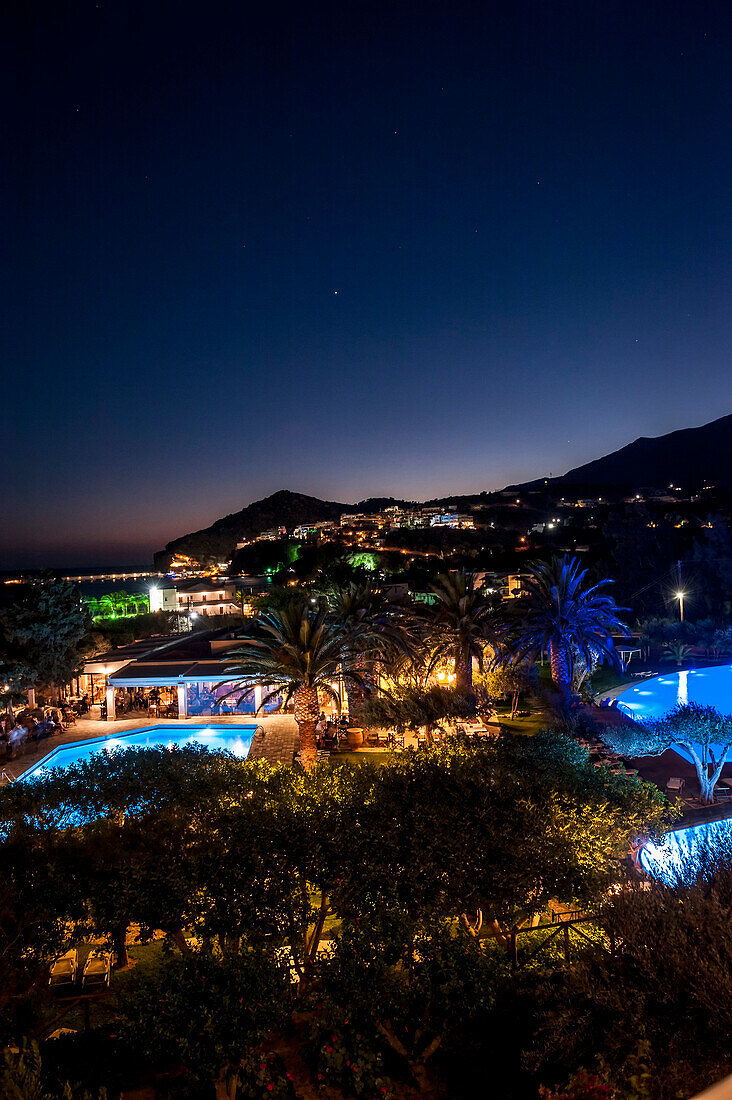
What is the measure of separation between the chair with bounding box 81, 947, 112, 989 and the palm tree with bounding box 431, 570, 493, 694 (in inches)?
517

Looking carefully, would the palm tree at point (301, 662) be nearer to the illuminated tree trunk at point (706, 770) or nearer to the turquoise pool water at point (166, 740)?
the turquoise pool water at point (166, 740)

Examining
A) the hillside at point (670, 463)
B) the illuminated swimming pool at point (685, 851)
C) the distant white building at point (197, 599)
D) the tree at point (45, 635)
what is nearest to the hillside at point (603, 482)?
the hillside at point (670, 463)

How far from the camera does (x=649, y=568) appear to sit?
44094mm

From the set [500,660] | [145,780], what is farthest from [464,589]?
[145,780]

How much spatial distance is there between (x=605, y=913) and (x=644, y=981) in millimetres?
1114

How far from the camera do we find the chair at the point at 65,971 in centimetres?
803

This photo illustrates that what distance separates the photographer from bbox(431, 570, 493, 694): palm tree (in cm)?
1978

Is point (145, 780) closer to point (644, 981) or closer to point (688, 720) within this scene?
point (644, 981)

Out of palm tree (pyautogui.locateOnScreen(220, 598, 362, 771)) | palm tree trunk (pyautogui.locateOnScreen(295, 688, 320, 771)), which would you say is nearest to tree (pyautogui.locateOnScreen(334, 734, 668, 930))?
palm tree trunk (pyautogui.locateOnScreen(295, 688, 320, 771))

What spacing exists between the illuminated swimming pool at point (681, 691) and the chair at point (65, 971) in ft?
57.3

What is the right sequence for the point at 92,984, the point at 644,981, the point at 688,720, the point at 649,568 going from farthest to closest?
the point at 649,568 → the point at 688,720 → the point at 92,984 → the point at 644,981

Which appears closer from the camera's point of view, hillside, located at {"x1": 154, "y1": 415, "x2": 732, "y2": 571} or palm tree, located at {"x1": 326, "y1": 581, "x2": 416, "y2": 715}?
palm tree, located at {"x1": 326, "y1": 581, "x2": 416, "y2": 715}

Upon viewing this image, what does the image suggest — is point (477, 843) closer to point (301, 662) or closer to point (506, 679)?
point (301, 662)

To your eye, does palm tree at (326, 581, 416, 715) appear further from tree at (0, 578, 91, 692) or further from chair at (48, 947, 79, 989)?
chair at (48, 947, 79, 989)
